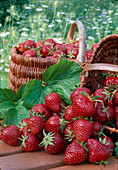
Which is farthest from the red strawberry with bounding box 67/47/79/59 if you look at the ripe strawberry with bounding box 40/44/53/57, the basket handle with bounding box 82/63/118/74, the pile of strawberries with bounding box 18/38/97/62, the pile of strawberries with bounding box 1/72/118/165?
the pile of strawberries with bounding box 1/72/118/165

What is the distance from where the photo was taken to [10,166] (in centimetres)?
109

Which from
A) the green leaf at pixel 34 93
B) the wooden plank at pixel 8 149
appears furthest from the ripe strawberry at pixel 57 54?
the wooden plank at pixel 8 149

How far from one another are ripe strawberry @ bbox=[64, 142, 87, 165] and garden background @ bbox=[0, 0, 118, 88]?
5.81ft

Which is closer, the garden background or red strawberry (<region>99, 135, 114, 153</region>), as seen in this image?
red strawberry (<region>99, 135, 114, 153</region>)

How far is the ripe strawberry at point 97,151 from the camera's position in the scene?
1.06 m

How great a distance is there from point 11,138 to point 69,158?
32cm

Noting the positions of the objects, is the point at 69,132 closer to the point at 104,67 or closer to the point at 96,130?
the point at 96,130

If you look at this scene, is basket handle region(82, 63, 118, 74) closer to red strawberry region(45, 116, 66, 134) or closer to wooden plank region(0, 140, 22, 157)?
red strawberry region(45, 116, 66, 134)

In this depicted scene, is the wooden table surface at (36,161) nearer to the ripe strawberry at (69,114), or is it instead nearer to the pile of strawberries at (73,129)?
the pile of strawberries at (73,129)

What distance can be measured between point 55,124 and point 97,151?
246 mm

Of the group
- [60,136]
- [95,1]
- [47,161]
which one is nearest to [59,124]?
[60,136]

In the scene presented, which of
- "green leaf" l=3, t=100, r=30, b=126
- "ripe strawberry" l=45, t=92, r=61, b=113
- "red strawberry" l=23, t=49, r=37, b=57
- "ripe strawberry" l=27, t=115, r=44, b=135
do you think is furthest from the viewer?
"red strawberry" l=23, t=49, r=37, b=57

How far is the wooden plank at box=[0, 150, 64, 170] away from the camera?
3.59ft

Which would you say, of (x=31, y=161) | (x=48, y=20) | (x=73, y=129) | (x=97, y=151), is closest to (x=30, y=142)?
(x=31, y=161)
